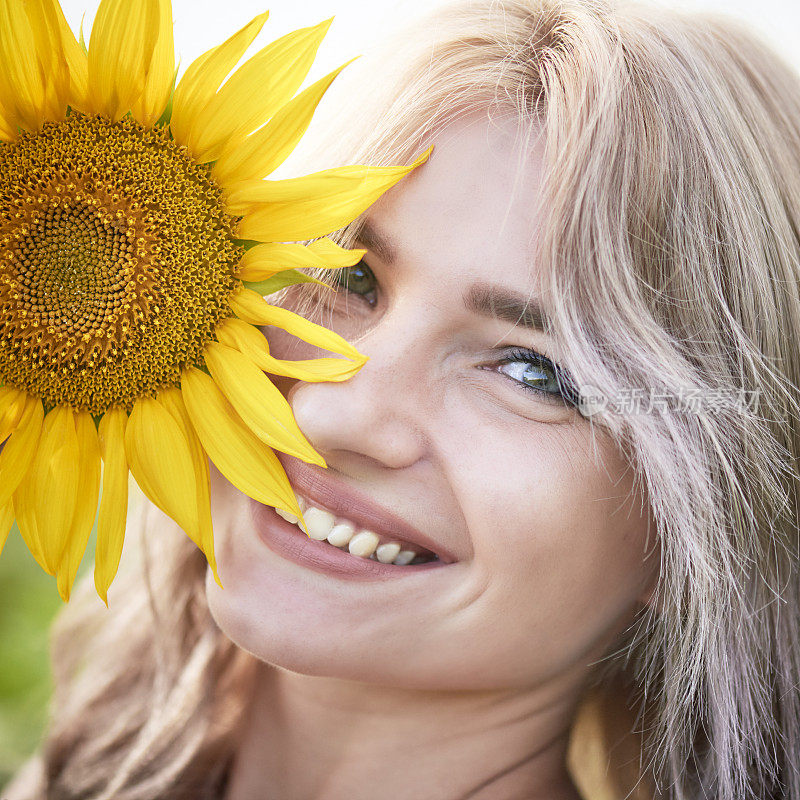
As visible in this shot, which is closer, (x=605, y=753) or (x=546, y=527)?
(x=546, y=527)

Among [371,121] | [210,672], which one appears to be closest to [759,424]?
[371,121]

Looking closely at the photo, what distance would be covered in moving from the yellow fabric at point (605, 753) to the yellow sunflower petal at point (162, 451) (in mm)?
487

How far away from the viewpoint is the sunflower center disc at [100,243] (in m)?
0.52

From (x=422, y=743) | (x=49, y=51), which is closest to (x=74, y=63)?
(x=49, y=51)

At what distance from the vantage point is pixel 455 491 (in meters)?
0.62

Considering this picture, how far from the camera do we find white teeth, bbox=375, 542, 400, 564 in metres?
0.65

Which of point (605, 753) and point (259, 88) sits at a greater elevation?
point (259, 88)

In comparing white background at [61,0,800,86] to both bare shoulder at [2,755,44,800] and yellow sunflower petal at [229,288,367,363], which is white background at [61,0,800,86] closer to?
yellow sunflower petal at [229,288,367,363]

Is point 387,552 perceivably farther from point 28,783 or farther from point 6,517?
point 28,783

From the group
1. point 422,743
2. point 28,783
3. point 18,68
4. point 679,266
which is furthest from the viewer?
point 28,783

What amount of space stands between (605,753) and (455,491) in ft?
1.20

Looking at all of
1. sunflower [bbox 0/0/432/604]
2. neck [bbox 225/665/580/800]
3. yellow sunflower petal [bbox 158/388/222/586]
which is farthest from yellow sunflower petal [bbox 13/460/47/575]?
neck [bbox 225/665/580/800]

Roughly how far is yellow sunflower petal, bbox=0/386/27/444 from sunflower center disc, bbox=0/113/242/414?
0.10ft

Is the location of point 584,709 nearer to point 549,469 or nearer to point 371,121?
Result: point 549,469
